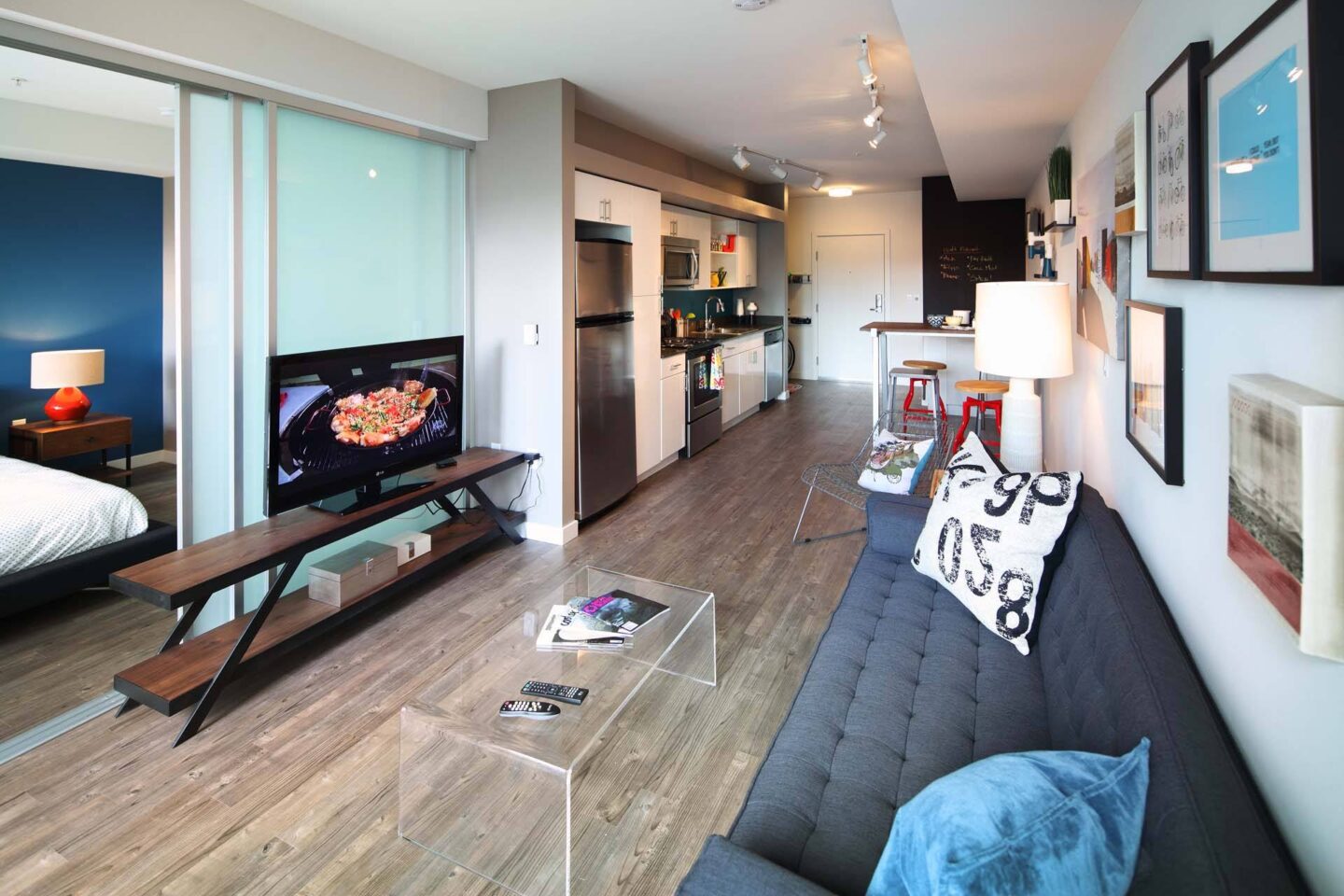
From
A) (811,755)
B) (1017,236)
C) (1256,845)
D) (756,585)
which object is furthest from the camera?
(1017,236)

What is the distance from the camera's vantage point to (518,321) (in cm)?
425

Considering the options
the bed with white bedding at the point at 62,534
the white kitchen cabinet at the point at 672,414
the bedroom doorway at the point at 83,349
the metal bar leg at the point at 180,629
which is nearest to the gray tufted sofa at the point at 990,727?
the metal bar leg at the point at 180,629

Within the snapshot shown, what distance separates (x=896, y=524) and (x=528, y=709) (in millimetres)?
1536

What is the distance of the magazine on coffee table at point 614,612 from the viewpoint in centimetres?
243

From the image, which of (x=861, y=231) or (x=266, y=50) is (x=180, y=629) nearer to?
(x=266, y=50)

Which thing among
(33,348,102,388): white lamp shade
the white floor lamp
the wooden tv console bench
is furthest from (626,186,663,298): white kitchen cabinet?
(33,348,102,388): white lamp shade

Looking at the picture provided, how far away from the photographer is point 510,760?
1934 mm

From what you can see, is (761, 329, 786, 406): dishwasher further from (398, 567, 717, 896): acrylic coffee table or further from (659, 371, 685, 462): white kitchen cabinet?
(398, 567, 717, 896): acrylic coffee table

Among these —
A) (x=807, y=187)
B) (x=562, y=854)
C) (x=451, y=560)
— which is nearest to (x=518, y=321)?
(x=451, y=560)

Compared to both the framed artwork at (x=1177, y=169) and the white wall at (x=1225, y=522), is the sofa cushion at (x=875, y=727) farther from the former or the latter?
the framed artwork at (x=1177, y=169)

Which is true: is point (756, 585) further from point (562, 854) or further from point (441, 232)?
point (441, 232)

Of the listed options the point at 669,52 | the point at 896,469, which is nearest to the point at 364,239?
the point at 669,52

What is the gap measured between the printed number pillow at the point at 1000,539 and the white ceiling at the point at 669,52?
2053mm

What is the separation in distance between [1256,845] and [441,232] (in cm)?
421
